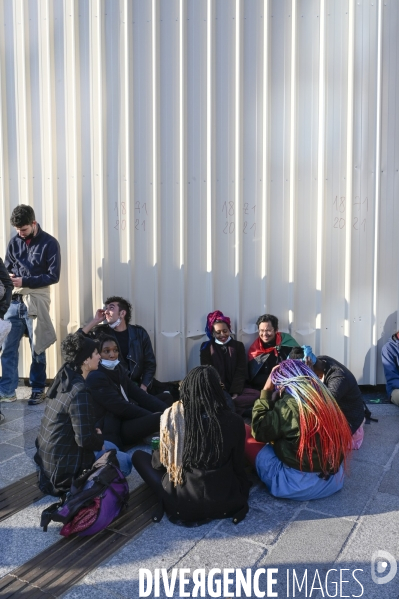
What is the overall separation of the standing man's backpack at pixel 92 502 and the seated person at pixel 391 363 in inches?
140

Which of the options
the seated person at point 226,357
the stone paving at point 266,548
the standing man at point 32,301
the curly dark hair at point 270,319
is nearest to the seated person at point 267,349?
the curly dark hair at point 270,319

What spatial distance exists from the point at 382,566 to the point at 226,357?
3197 mm

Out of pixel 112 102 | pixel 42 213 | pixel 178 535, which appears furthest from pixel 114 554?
pixel 112 102

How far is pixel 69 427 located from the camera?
4.43 meters

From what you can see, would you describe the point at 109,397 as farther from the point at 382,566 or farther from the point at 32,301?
the point at 382,566

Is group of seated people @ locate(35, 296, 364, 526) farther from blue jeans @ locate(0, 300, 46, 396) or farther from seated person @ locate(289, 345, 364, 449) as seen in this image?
blue jeans @ locate(0, 300, 46, 396)

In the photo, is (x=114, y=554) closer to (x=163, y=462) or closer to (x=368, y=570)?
(x=163, y=462)

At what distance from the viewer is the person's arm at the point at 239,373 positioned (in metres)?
6.59

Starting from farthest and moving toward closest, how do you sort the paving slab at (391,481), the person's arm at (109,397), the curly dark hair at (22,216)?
the curly dark hair at (22,216) → the person's arm at (109,397) → the paving slab at (391,481)

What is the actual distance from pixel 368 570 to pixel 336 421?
1072 mm

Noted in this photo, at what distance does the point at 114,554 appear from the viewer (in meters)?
3.88

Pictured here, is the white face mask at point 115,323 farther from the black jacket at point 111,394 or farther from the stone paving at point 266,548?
the stone paving at point 266,548

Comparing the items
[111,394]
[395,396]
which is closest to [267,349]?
[395,396]

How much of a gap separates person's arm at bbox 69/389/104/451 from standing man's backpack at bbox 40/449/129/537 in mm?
181
